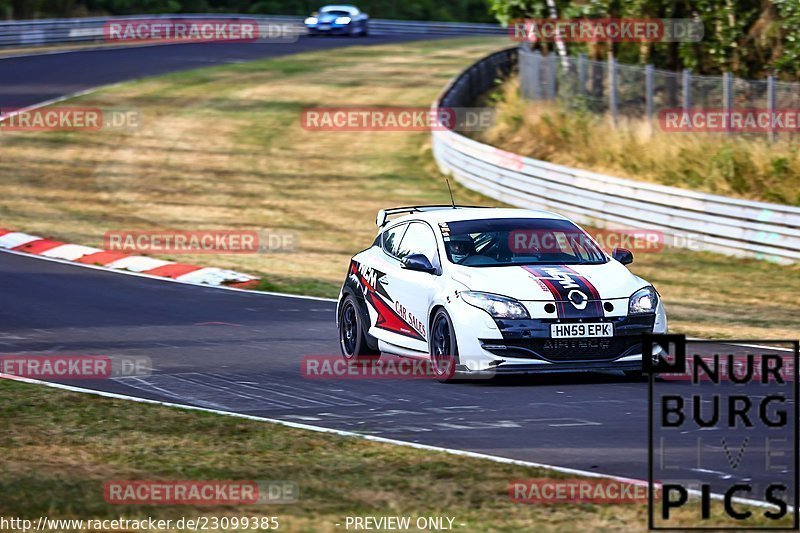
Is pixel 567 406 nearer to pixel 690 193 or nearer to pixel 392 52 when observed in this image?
pixel 690 193

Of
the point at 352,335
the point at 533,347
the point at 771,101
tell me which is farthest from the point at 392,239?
the point at 771,101

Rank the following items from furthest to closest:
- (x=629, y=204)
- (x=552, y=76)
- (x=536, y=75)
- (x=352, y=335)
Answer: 1. (x=536, y=75)
2. (x=552, y=76)
3. (x=629, y=204)
4. (x=352, y=335)

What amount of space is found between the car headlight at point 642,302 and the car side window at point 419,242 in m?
1.78

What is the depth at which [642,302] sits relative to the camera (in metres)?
11.6

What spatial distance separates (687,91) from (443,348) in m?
14.5

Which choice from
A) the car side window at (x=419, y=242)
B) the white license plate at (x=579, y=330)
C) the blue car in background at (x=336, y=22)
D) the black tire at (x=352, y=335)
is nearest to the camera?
the white license plate at (x=579, y=330)

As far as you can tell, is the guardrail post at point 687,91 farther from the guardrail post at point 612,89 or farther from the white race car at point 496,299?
the white race car at point 496,299

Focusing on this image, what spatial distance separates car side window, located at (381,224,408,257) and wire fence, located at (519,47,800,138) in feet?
37.0

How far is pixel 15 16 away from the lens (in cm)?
5788

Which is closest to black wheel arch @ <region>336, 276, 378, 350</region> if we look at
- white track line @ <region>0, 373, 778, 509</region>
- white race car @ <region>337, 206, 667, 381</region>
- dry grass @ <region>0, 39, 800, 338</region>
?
white race car @ <region>337, 206, 667, 381</region>

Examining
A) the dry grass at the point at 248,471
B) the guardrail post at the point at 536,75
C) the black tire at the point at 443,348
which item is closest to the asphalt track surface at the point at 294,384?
the black tire at the point at 443,348

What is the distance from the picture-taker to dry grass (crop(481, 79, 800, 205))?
2341cm

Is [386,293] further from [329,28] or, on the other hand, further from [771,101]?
[329,28]

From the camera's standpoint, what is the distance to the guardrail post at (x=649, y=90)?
25906 millimetres
